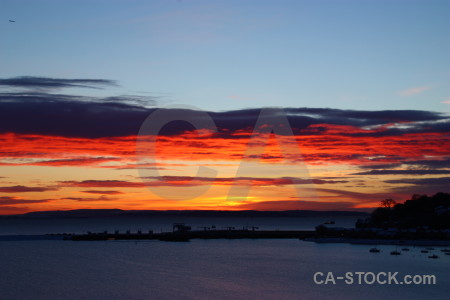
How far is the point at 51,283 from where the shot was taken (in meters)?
80.6

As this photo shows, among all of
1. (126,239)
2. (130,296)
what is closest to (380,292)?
(130,296)

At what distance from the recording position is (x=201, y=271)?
306 feet

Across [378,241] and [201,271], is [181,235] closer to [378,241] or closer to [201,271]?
[378,241]

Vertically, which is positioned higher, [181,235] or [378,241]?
[378,241]

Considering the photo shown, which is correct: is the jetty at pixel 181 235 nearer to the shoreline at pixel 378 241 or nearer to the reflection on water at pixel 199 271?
the shoreline at pixel 378 241

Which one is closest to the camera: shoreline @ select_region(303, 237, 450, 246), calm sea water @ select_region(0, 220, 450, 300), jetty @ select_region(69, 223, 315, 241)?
calm sea water @ select_region(0, 220, 450, 300)

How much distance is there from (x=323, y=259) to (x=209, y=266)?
27431mm

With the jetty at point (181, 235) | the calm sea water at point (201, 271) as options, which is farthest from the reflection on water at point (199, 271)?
the jetty at point (181, 235)

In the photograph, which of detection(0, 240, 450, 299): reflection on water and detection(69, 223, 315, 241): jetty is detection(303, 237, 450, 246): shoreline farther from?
detection(69, 223, 315, 241): jetty

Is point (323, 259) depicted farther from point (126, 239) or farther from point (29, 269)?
point (126, 239)

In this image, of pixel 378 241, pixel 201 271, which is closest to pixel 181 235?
pixel 378 241

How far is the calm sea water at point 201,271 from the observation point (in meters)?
70.8

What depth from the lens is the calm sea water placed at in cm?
7075

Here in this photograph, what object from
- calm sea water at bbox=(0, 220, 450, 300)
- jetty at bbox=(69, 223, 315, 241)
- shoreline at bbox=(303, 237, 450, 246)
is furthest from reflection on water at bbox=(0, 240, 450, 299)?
jetty at bbox=(69, 223, 315, 241)
